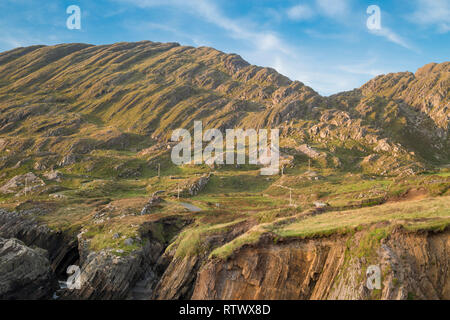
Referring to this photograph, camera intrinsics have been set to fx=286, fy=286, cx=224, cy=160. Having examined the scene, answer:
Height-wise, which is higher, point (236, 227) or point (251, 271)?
point (236, 227)

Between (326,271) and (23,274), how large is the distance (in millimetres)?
47068

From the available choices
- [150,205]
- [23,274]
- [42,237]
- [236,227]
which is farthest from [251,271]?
[42,237]

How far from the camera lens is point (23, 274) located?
153 ft

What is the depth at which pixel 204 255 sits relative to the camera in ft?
154

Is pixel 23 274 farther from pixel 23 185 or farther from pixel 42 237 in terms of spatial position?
pixel 23 185

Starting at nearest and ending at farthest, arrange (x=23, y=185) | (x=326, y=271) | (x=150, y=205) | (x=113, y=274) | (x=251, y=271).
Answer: (x=326, y=271) → (x=251, y=271) → (x=113, y=274) → (x=150, y=205) → (x=23, y=185)

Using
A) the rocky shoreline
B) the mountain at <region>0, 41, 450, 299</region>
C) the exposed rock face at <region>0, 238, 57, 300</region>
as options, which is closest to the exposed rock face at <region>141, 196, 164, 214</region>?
the mountain at <region>0, 41, 450, 299</region>

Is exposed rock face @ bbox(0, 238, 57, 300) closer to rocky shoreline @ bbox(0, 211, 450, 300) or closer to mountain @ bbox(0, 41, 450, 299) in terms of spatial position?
rocky shoreline @ bbox(0, 211, 450, 300)

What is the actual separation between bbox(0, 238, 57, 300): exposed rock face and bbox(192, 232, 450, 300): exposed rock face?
29073 mm

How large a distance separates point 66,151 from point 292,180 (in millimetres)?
136009

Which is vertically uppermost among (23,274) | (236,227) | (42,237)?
(236,227)

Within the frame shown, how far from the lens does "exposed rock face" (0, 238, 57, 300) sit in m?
44.9

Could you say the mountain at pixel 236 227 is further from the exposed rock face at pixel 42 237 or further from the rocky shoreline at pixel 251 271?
the exposed rock face at pixel 42 237

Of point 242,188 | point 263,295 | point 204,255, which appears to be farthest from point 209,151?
point 263,295
